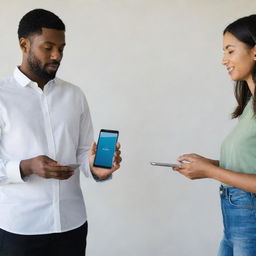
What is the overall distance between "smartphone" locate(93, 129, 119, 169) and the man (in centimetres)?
3

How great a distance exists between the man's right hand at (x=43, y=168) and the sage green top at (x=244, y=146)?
1.87ft

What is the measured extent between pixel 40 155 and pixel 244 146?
707 millimetres

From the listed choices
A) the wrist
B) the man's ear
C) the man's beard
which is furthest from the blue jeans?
the man's ear

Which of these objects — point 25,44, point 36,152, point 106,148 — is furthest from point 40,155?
point 25,44

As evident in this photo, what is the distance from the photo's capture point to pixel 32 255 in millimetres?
1446

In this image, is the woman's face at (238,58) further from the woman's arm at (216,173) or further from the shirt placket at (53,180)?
the shirt placket at (53,180)

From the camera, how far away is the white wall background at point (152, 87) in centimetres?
228

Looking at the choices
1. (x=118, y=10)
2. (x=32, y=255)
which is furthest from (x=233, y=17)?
(x=32, y=255)

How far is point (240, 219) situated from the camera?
51.5 inches

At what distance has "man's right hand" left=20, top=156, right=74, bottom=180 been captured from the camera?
4.50 feet

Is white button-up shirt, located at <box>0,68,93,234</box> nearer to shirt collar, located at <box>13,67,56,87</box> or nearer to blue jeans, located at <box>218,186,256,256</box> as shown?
shirt collar, located at <box>13,67,56,87</box>

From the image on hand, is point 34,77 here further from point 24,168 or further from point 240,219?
point 240,219

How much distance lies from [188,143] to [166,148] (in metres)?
0.13

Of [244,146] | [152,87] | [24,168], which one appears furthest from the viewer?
[152,87]
